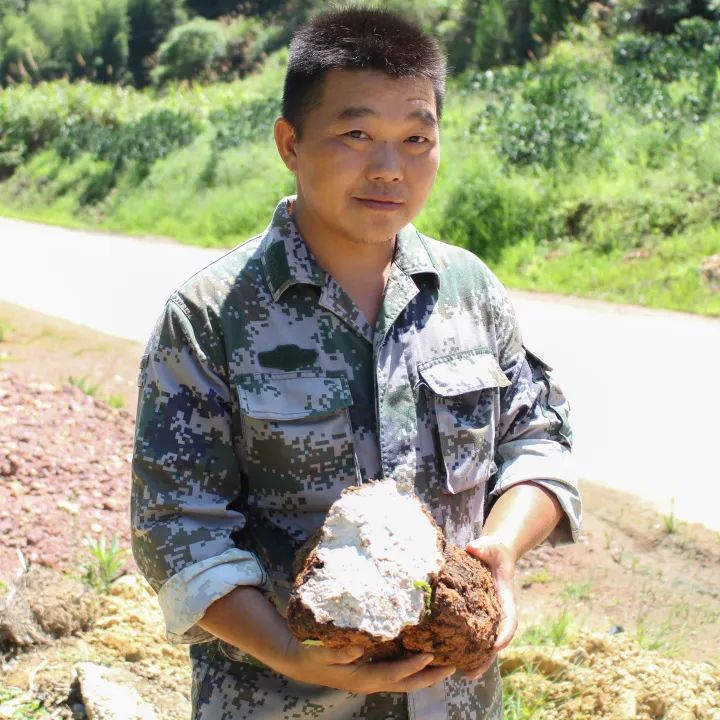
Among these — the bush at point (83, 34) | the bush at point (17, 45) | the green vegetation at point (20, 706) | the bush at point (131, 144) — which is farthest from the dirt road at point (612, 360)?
the bush at point (83, 34)

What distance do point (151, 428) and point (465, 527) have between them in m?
0.56

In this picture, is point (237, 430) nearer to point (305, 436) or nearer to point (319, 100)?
point (305, 436)

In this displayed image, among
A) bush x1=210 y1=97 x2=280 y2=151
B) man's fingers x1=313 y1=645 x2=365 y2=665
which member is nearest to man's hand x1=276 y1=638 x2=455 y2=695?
man's fingers x1=313 y1=645 x2=365 y2=665

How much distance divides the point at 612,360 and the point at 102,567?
4327 millimetres

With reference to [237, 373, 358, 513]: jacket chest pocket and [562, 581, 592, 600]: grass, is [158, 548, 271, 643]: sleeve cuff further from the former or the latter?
[562, 581, 592, 600]: grass

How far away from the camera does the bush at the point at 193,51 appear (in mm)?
39469

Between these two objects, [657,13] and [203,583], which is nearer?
[203,583]

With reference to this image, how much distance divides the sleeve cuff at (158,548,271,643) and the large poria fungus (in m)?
0.09

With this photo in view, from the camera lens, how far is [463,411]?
183 cm

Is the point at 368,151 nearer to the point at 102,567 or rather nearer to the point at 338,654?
the point at 338,654

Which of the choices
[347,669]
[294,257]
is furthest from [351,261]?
[347,669]

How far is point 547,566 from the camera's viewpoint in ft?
14.4

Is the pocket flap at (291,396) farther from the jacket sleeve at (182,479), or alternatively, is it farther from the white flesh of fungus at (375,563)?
the white flesh of fungus at (375,563)

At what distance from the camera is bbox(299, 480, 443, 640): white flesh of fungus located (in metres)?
1.52
